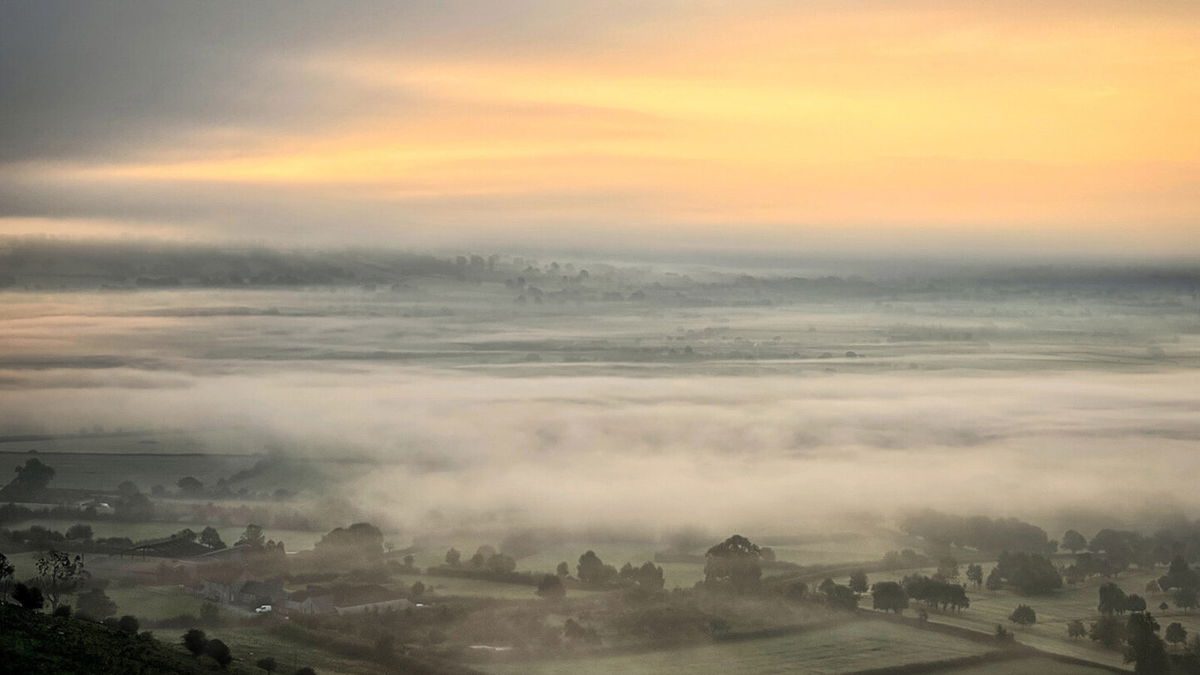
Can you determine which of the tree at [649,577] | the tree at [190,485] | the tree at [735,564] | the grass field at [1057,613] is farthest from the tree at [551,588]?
the tree at [190,485]

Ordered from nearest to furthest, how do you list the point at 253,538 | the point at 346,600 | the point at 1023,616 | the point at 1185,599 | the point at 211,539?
the point at 1023,616 < the point at 346,600 < the point at 1185,599 < the point at 211,539 < the point at 253,538

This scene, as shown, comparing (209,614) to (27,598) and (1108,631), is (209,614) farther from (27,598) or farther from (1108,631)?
(1108,631)

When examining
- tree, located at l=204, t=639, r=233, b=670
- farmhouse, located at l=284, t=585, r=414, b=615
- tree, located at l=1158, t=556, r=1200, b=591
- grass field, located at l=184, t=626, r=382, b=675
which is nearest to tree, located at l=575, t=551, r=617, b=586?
Answer: farmhouse, located at l=284, t=585, r=414, b=615

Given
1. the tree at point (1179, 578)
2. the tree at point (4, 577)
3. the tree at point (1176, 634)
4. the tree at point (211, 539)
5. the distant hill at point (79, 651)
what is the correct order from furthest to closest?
the tree at point (211, 539) → the tree at point (1179, 578) → the tree at point (1176, 634) → the tree at point (4, 577) → the distant hill at point (79, 651)

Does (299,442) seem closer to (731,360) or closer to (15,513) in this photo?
(15,513)

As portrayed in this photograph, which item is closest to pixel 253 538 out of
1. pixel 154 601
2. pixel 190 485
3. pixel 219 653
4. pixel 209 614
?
pixel 154 601

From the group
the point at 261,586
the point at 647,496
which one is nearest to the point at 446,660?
the point at 261,586

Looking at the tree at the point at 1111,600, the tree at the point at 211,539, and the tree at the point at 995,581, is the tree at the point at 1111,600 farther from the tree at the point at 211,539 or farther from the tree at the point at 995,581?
the tree at the point at 211,539
